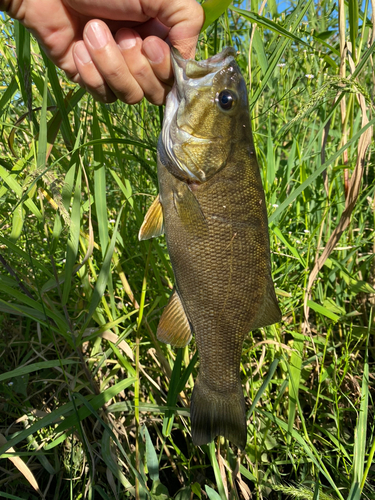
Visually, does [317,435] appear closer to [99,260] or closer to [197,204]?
[197,204]

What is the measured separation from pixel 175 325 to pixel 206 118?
2.65 feet

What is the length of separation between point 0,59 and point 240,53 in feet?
5.30

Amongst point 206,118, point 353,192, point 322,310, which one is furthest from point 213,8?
point 322,310

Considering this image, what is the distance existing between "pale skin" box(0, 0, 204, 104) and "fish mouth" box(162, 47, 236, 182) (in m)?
0.11

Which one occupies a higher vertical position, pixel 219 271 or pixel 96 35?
pixel 96 35

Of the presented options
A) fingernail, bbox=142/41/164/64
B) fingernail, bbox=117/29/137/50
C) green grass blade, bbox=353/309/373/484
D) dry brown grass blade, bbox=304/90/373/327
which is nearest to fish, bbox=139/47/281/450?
fingernail, bbox=142/41/164/64

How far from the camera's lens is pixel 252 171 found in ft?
5.04

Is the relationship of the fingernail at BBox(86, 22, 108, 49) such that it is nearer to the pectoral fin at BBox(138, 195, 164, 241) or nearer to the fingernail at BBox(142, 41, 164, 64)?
the fingernail at BBox(142, 41, 164, 64)

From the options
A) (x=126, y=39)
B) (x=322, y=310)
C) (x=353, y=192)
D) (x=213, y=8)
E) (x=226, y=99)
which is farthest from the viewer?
(x=322, y=310)

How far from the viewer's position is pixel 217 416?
1.61 metres

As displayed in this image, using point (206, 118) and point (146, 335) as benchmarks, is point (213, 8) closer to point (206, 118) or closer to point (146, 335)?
point (206, 118)

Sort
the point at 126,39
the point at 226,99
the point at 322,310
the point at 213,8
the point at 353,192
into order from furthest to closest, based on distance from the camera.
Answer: the point at 322,310 < the point at 353,192 < the point at 126,39 < the point at 226,99 < the point at 213,8

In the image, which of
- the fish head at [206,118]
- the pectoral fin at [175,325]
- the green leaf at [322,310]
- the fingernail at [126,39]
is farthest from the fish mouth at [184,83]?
the green leaf at [322,310]

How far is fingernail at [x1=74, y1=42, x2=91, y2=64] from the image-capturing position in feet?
5.34
